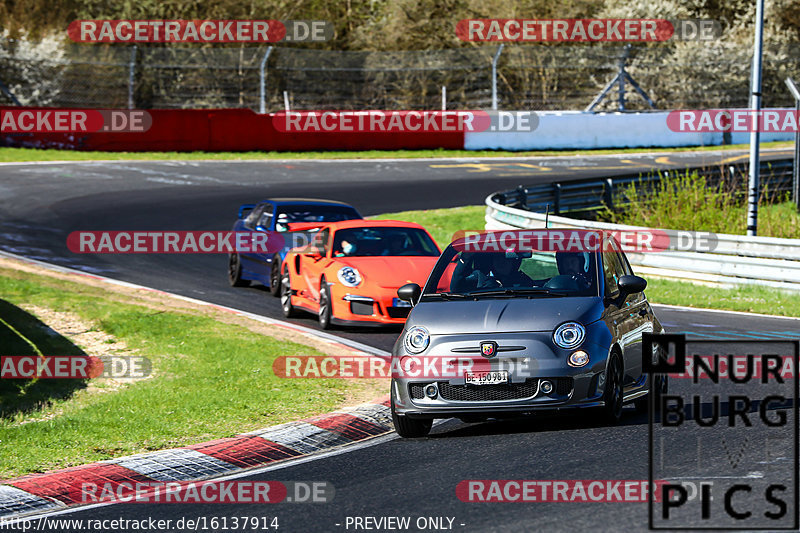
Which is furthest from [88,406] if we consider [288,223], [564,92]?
[564,92]

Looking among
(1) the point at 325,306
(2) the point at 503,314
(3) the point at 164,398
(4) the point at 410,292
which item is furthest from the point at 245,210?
(2) the point at 503,314

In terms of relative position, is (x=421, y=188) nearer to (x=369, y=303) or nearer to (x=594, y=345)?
(x=369, y=303)

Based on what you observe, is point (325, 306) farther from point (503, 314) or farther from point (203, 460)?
point (203, 460)

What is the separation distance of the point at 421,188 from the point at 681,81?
17.3 meters

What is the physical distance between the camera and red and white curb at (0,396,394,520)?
7.52 m

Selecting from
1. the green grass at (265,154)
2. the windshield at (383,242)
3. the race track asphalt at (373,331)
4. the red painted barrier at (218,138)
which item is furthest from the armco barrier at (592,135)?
the windshield at (383,242)

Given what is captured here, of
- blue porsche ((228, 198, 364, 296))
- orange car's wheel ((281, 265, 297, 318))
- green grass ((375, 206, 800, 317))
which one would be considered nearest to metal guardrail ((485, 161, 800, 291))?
green grass ((375, 206, 800, 317))

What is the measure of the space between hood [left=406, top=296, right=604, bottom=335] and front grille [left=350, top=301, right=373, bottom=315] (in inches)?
213

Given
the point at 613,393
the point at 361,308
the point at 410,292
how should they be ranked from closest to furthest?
the point at 613,393 → the point at 410,292 → the point at 361,308

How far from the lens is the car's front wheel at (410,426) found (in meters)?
9.02

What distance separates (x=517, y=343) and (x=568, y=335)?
40 centimetres

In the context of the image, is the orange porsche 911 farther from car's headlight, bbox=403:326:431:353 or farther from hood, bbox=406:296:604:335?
car's headlight, bbox=403:326:431:353

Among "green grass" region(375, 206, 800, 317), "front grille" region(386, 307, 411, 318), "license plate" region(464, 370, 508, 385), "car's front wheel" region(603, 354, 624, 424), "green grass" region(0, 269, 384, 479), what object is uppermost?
"license plate" region(464, 370, 508, 385)

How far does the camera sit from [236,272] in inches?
751
